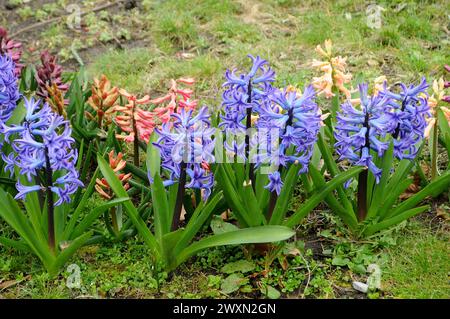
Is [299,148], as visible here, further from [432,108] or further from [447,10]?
[447,10]

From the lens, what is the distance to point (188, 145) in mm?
3051

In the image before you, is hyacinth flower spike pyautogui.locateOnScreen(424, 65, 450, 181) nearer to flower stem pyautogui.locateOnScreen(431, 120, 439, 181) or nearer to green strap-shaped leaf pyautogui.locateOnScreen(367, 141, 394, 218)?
flower stem pyautogui.locateOnScreen(431, 120, 439, 181)

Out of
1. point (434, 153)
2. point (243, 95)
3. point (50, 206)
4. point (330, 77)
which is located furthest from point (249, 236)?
point (434, 153)

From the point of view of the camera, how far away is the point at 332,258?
346 centimetres

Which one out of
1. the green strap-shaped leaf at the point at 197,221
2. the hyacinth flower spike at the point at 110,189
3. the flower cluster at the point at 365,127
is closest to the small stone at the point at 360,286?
the flower cluster at the point at 365,127

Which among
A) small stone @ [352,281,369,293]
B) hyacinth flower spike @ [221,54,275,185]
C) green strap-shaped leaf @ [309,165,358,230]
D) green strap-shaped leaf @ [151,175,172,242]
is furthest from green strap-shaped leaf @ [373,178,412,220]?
green strap-shaped leaf @ [151,175,172,242]

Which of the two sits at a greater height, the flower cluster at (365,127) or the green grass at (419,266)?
the flower cluster at (365,127)

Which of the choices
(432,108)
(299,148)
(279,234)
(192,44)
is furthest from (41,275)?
(192,44)

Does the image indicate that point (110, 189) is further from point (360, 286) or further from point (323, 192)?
point (360, 286)

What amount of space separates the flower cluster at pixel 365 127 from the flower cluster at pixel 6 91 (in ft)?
5.91

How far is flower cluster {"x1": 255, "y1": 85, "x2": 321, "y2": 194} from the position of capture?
3047 mm

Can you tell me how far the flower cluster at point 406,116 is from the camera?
10.8ft

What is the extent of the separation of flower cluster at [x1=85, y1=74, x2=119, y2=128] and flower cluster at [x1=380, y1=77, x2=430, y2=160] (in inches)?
67.1

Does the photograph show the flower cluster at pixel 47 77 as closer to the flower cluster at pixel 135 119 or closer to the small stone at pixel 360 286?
the flower cluster at pixel 135 119
